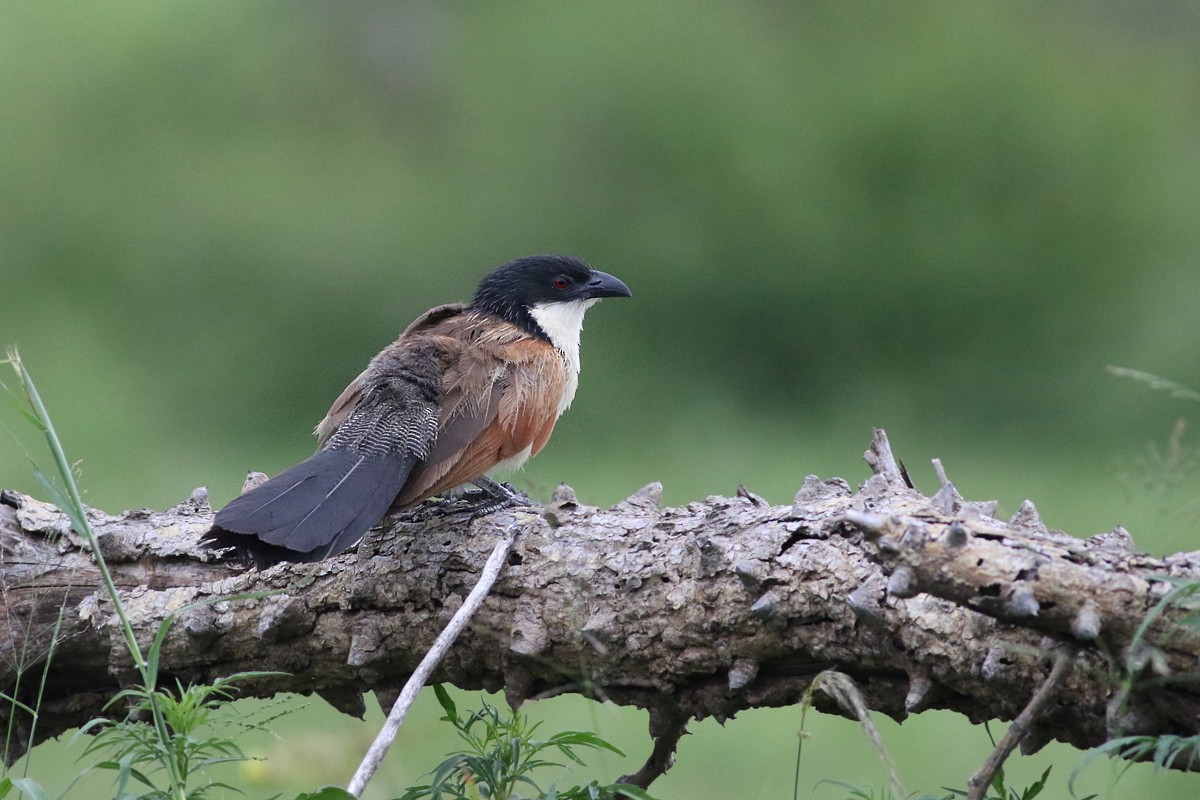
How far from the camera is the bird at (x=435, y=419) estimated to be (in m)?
2.29

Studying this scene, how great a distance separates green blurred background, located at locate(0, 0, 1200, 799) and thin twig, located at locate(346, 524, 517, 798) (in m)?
4.03

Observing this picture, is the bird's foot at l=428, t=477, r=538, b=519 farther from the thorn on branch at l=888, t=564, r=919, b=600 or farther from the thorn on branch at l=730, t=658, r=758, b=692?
the thorn on branch at l=888, t=564, r=919, b=600

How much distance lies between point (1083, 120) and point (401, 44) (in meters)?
3.96

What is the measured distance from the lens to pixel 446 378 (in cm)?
296

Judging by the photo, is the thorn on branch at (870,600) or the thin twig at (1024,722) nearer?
the thin twig at (1024,722)

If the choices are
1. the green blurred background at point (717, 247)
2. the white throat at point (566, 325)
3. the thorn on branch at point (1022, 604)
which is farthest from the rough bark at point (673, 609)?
the green blurred background at point (717, 247)

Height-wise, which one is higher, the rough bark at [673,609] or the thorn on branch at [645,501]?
the thorn on branch at [645,501]

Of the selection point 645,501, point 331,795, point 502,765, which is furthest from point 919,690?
point 331,795

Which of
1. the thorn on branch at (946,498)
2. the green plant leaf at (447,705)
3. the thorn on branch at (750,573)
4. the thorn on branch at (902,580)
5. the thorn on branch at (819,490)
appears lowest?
the green plant leaf at (447,705)

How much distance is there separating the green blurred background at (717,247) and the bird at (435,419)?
2.86 m

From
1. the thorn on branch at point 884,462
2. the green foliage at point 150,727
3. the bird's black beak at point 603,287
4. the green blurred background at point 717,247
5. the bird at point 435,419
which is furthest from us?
the green blurred background at point 717,247

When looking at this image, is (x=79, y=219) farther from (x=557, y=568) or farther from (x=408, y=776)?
(x=557, y=568)

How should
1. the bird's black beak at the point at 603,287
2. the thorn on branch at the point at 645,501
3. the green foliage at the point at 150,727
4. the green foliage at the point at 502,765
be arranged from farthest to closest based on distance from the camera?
the bird's black beak at the point at 603,287 → the thorn on branch at the point at 645,501 → the green foliage at the point at 502,765 → the green foliage at the point at 150,727

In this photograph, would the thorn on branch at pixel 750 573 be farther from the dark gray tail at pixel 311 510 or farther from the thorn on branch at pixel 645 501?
the dark gray tail at pixel 311 510
